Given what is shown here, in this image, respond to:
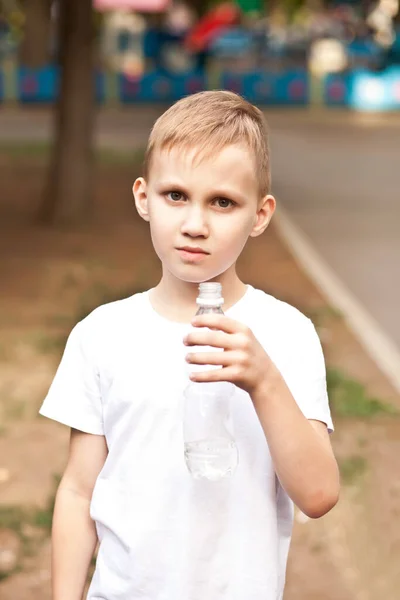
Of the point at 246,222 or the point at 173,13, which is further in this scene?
the point at 173,13

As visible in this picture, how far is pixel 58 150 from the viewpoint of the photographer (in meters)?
16.3

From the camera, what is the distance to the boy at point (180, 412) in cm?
234

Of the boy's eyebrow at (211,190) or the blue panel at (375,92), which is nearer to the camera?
the boy's eyebrow at (211,190)

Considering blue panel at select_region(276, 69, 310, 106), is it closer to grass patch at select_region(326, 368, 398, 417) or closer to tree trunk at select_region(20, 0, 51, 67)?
tree trunk at select_region(20, 0, 51, 67)

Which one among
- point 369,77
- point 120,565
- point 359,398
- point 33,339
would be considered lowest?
point 369,77

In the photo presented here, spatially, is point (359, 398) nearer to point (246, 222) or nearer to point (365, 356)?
point (365, 356)

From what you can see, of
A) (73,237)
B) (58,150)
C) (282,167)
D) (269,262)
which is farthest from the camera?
(282,167)

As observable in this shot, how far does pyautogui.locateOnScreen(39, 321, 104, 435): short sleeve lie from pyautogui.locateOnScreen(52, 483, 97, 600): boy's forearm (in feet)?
0.47

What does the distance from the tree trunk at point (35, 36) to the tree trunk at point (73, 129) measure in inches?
1103

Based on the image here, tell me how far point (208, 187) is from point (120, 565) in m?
0.71

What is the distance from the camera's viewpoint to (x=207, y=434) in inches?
92.4

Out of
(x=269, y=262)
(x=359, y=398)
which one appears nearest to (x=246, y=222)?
(x=359, y=398)

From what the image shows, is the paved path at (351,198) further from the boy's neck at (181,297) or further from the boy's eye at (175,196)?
the boy's eye at (175,196)

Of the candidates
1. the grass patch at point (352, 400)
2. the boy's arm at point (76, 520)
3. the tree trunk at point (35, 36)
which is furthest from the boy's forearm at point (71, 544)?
the tree trunk at point (35, 36)
